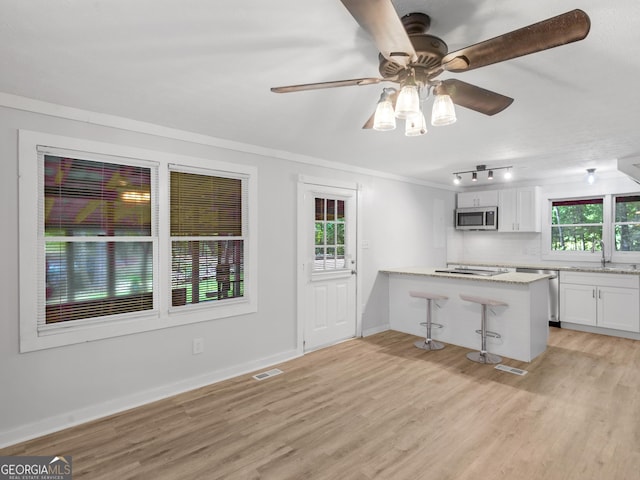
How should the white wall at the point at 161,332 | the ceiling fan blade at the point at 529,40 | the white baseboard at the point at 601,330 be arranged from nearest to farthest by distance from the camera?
the ceiling fan blade at the point at 529,40 < the white wall at the point at 161,332 < the white baseboard at the point at 601,330

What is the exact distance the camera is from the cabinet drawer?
15.0 ft

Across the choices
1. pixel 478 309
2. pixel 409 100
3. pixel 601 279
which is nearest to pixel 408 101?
pixel 409 100

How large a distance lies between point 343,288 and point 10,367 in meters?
3.26

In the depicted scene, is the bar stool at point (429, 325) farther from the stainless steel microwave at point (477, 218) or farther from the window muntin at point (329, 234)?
the stainless steel microwave at point (477, 218)

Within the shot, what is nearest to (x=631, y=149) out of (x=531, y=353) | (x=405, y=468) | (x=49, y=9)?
(x=531, y=353)

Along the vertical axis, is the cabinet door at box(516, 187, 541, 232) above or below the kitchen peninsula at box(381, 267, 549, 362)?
above

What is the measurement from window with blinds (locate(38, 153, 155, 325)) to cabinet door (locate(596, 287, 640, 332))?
18.5 ft

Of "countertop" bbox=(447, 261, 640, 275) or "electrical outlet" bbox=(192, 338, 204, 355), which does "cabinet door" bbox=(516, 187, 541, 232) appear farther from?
"electrical outlet" bbox=(192, 338, 204, 355)

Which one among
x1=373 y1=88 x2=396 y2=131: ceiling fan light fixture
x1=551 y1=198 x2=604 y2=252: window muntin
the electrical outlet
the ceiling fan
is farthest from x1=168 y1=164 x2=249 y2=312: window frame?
x1=551 y1=198 x2=604 y2=252: window muntin

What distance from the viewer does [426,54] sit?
59.3 inches

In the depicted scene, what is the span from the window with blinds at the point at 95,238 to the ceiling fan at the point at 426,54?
6.37 feet

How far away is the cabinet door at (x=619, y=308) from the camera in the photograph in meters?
4.56

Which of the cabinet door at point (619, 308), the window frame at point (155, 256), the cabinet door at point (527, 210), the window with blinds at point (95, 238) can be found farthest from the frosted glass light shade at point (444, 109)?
the cabinet door at point (527, 210)

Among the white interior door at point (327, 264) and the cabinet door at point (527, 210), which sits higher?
the cabinet door at point (527, 210)
